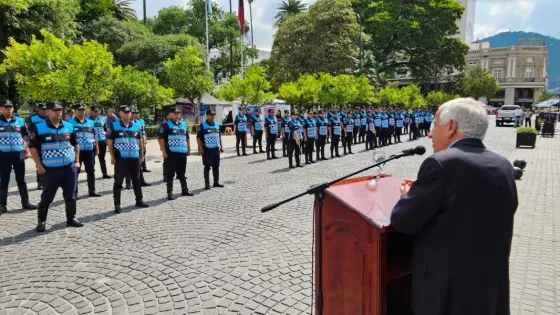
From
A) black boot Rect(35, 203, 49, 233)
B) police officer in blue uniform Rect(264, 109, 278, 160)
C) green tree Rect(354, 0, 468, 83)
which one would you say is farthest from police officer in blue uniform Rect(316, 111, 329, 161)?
green tree Rect(354, 0, 468, 83)

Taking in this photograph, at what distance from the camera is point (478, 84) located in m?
59.2

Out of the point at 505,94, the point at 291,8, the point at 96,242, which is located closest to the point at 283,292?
the point at 96,242

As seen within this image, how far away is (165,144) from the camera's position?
825cm

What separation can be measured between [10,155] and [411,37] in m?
40.0

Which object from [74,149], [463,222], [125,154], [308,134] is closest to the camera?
[463,222]

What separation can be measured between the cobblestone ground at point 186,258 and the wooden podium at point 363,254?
52cm

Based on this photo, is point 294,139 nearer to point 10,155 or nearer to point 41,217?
point 10,155

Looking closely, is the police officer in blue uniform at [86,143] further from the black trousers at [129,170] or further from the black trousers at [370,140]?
the black trousers at [370,140]

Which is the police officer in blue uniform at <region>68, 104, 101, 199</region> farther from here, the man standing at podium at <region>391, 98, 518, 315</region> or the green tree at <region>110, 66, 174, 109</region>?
the green tree at <region>110, 66, 174, 109</region>

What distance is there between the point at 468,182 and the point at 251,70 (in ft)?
60.3

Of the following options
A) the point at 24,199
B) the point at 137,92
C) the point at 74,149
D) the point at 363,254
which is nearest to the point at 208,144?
the point at 74,149

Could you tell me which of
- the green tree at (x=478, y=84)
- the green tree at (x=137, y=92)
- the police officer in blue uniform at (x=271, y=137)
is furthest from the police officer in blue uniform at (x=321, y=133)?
the green tree at (x=478, y=84)

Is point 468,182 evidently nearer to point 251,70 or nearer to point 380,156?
point 380,156

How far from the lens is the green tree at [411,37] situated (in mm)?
39969
